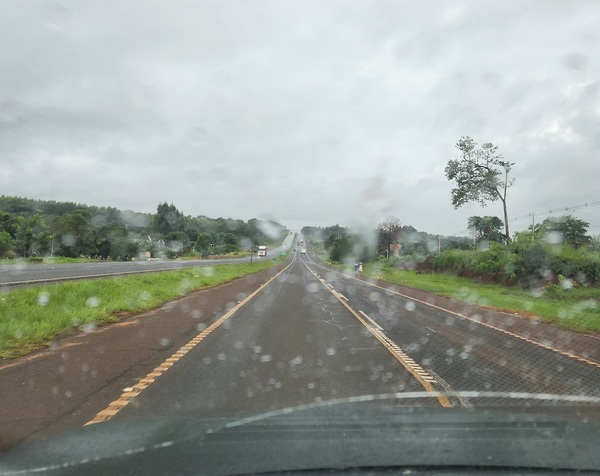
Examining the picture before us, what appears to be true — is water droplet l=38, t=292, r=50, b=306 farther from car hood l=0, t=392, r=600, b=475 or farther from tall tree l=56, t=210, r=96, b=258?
tall tree l=56, t=210, r=96, b=258

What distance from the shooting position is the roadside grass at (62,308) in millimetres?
9555

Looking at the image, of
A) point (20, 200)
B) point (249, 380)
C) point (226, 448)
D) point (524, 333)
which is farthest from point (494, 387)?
point (20, 200)

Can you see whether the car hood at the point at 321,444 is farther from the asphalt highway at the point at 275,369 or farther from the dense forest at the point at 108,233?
the dense forest at the point at 108,233

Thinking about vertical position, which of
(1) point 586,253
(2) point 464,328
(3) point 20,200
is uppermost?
(3) point 20,200

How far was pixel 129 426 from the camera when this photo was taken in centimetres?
390

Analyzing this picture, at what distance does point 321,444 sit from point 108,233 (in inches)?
3286

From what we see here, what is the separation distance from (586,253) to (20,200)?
454 ft

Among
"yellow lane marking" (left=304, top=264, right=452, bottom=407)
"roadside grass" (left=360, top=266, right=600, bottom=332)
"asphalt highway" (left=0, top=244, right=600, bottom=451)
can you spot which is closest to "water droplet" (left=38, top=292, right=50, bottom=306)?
Result: "asphalt highway" (left=0, top=244, right=600, bottom=451)

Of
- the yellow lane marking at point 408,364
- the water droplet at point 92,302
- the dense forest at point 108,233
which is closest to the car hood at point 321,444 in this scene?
the yellow lane marking at point 408,364

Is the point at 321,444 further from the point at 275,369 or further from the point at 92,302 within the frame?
the point at 92,302

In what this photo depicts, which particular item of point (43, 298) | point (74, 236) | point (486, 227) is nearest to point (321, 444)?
point (43, 298)

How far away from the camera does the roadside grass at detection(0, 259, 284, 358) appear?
955 centimetres

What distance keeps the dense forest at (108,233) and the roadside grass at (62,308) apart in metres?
43.0

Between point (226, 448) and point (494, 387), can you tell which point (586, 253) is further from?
point (226, 448)
